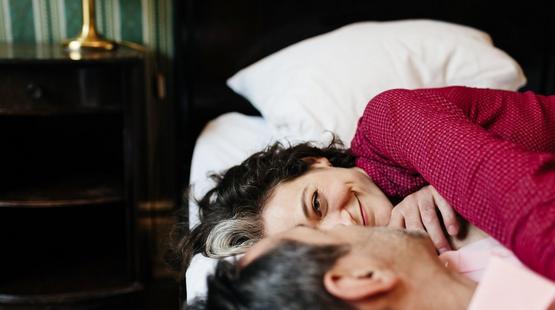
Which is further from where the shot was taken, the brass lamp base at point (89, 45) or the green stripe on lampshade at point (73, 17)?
the green stripe on lampshade at point (73, 17)

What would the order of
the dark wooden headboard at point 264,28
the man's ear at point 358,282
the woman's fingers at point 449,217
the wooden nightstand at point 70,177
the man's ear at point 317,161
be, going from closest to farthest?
the man's ear at point 358,282 → the woman's fingers at point 449,217 → the man's ear at point 317,161 → the wooden nightstand at point 70,177 → the dark wooden headboard at point 264,28

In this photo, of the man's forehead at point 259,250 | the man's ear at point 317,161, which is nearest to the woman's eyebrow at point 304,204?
the man's ear at point 317,161

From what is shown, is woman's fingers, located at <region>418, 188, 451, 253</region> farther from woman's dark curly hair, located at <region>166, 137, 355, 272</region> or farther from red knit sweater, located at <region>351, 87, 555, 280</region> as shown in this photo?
woman's dark curly hair, located at <region>166, 137, 355, 272</region>

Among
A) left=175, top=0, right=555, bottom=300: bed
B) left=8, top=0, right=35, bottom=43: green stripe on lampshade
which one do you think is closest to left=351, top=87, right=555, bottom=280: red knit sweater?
left=175, top=0, right=555, bottom=300: bed

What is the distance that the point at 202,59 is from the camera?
5.18ft

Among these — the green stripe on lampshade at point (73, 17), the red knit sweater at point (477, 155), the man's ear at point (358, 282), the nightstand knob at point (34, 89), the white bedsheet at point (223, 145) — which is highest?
the green stripe on lampshade at point (73, 17)

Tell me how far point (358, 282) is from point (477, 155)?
285 millimetres

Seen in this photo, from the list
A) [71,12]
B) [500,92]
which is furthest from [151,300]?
[500,92]

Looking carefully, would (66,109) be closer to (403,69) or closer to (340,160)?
(340,160)

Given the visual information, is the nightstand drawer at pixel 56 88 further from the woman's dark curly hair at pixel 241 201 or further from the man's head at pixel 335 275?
the man's head at pixel 335 275

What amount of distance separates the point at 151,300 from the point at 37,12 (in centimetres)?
87

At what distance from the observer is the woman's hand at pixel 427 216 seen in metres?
0.86

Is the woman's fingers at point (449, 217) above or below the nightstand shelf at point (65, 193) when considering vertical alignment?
above

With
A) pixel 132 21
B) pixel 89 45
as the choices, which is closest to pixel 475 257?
pixel 89 45
